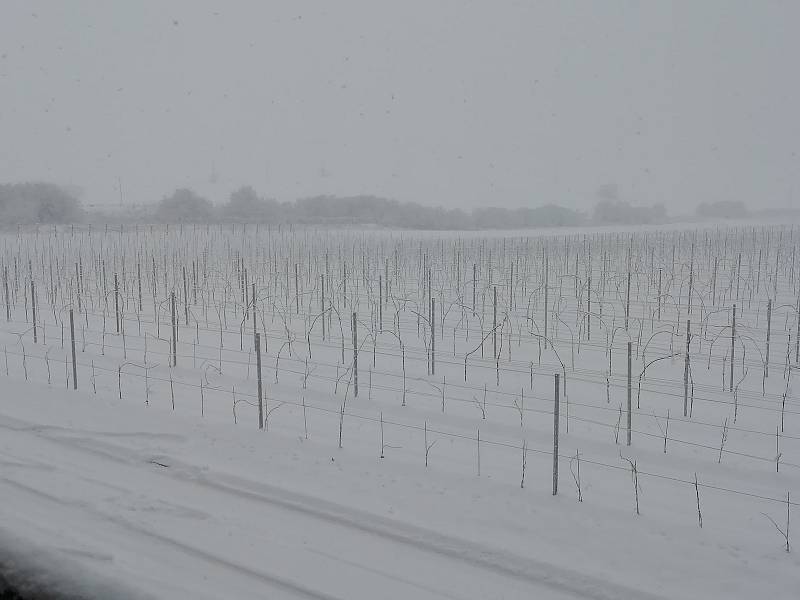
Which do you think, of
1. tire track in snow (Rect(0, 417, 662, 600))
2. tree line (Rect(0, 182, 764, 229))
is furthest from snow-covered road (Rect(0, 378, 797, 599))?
tree line (Rect(0, 182, 764, 229))

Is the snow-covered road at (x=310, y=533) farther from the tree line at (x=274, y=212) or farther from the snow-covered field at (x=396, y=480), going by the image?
the tree line at (x=274, y=212)

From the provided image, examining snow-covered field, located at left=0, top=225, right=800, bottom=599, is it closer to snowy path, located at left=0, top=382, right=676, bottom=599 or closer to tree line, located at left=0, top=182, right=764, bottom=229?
snowy path, located at left=0, top=382, right=676, bottom=599

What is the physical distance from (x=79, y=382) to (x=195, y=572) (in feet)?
11.8

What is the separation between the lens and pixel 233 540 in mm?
2902

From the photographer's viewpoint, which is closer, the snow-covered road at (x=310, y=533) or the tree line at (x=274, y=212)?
the snow-covered road at (x=310, y=533)

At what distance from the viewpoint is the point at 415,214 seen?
41.2m

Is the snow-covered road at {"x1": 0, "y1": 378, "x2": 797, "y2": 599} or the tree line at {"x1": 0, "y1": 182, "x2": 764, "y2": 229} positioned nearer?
the snow-covered road at {"x1": 0, "y1": 378, "x2": 797, "y2": 599}

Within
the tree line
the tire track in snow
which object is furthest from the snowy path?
the tree line

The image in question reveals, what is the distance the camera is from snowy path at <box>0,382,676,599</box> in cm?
257

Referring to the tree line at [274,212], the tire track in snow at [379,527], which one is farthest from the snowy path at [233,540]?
the tree line at [274,212]

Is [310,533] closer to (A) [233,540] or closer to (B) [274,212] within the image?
(A) [233,540]

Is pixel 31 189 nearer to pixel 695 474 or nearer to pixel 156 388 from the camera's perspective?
pixel 156 388

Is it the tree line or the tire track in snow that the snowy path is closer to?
the tire track in snow

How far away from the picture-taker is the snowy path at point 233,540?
101 inches
